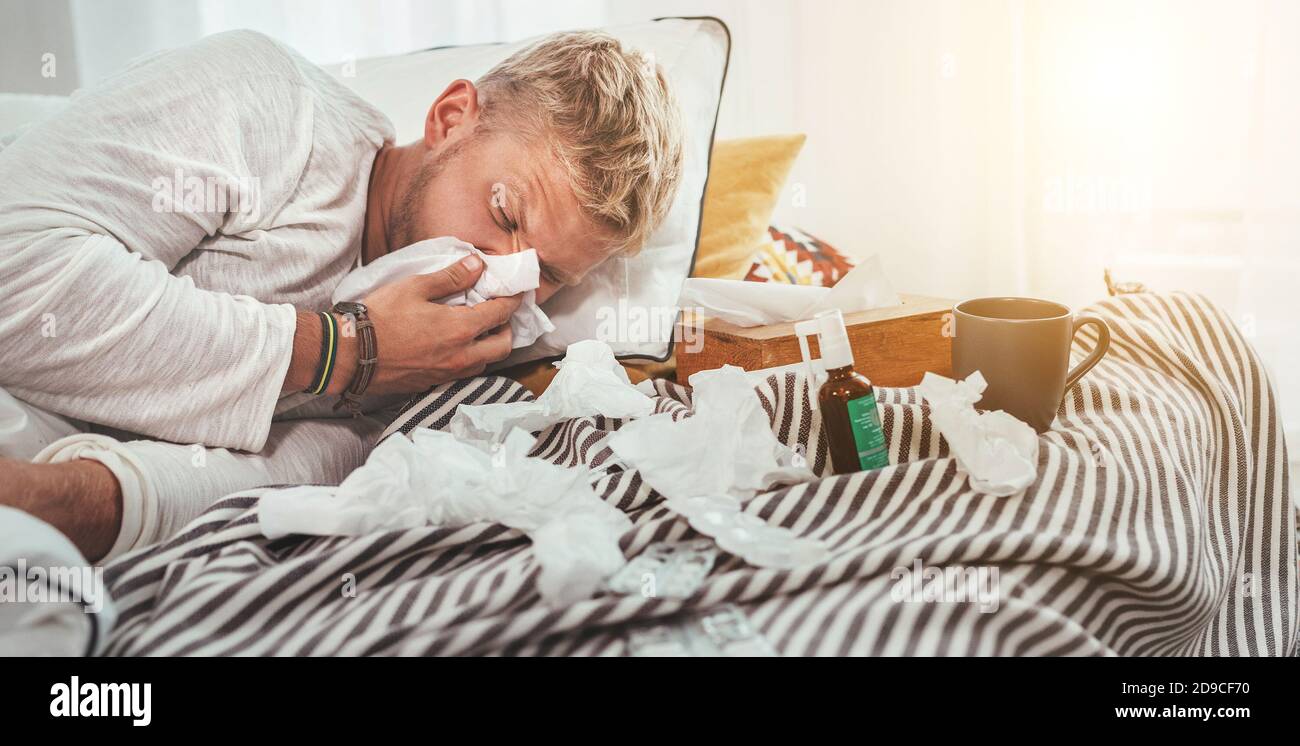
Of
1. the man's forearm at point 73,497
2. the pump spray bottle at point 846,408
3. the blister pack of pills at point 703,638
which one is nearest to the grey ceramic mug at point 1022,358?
the pump spray bottle at point 846,408

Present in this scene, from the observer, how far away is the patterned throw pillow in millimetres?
1444

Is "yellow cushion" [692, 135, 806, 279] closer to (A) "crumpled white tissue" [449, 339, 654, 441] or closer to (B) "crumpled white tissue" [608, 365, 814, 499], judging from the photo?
(A) "crumpled white tissue" [449, 339, 654, 441]

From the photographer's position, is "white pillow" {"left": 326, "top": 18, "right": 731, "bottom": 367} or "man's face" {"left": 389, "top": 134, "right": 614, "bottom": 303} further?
"white pillow" {"left": 326, "top": 18, "right": 731, "bottom": 367}

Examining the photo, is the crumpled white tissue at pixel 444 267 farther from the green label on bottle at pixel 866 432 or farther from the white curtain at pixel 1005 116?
the white curtain at pixel 1005 116

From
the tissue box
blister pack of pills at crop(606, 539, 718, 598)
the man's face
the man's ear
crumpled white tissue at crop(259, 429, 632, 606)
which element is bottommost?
blister pack of pills at crop(606, 539, 718, 598)

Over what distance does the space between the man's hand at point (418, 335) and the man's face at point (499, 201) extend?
56 mm

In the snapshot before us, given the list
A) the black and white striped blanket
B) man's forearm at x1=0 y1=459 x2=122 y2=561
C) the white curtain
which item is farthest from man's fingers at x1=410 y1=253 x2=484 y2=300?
the white curtain

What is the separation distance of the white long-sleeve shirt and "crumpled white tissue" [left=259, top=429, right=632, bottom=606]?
0.71ft

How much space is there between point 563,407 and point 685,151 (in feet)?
1.50

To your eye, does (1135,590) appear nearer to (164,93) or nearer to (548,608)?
(548,608)

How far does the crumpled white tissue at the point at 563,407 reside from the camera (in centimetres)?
93
